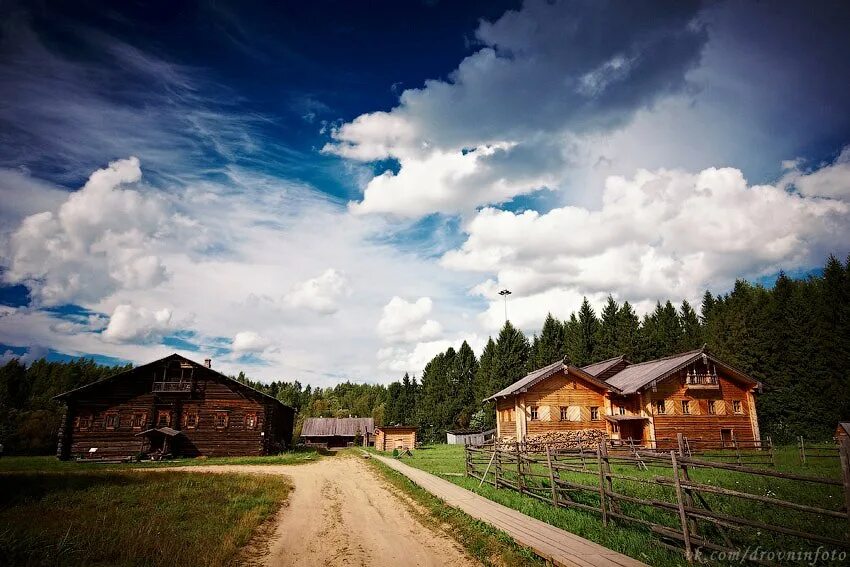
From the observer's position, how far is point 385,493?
1905 cm

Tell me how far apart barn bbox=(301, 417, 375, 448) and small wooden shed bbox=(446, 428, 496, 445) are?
43.9 feet

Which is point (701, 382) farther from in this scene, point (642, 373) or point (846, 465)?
point (846, 465)

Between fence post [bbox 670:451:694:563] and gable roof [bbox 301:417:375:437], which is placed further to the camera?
gable roof [bbox 301:417:375:437]

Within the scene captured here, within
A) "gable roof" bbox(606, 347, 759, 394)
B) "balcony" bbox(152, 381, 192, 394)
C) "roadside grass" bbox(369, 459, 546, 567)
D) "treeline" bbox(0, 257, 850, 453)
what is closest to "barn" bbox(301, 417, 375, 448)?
"treeline" bbox(0, 257, 850, 453)

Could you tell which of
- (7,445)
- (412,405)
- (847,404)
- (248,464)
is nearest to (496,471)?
(248,464)

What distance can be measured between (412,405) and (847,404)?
72586 millimetres

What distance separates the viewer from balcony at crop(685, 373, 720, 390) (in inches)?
1405

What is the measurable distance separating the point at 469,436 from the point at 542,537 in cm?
5761

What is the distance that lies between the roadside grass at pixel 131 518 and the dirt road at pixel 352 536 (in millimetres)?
948

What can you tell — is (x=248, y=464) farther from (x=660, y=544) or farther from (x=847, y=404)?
(x=847, y=404)

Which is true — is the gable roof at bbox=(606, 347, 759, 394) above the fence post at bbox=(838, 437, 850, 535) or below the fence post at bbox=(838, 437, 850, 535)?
above

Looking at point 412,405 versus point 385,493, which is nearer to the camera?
point 385,493

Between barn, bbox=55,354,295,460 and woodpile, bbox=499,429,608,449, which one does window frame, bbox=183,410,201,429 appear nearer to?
barn, bbox=55,354,295,460

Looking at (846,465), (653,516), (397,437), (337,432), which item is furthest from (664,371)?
(337,432)
